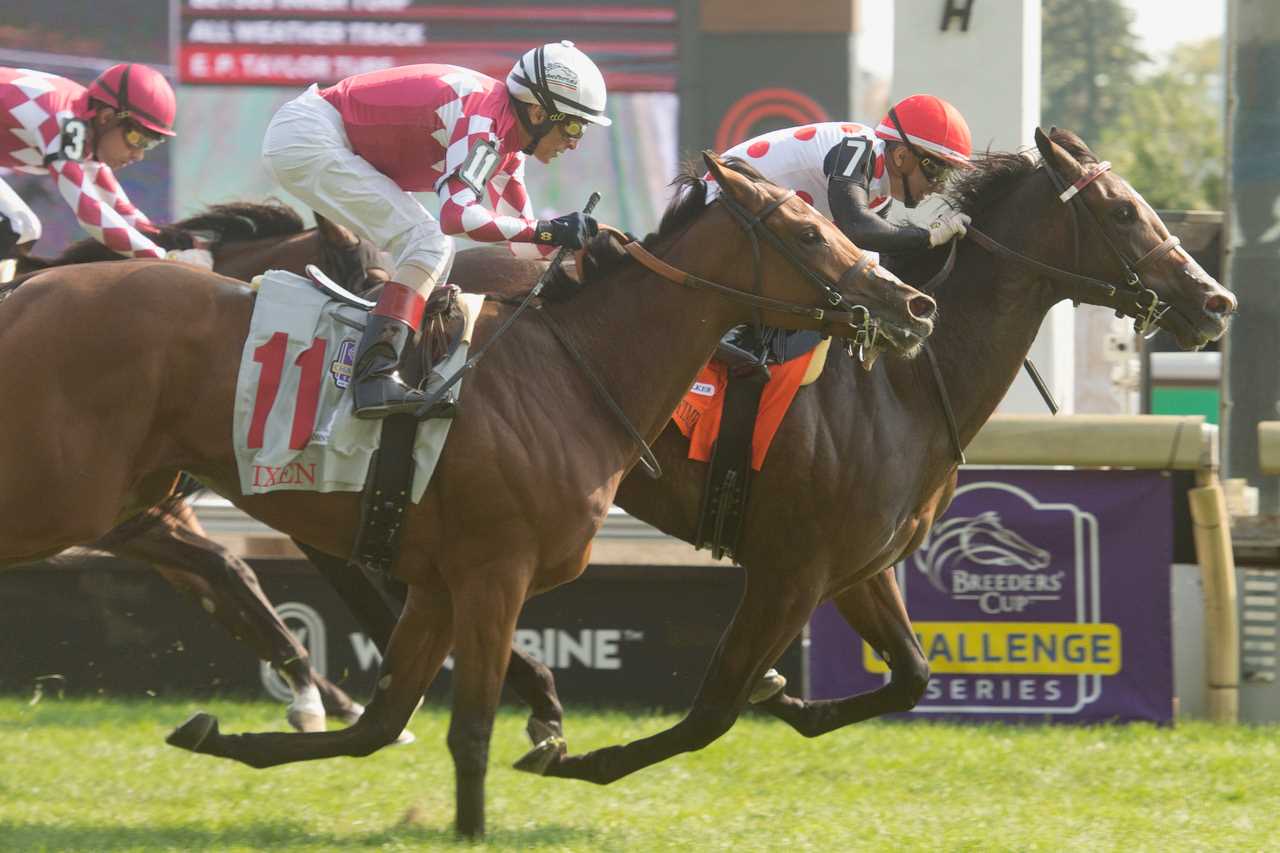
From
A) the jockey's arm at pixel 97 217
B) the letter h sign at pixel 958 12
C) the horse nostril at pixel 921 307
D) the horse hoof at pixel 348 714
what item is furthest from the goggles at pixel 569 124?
the letter h sign at pixel 958 12

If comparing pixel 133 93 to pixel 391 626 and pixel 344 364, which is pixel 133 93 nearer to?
pixel 344 364

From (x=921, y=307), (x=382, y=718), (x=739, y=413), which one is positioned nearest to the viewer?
(x=921, y=307)

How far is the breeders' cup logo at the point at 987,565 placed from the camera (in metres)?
7.59

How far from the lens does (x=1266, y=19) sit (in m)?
8.57

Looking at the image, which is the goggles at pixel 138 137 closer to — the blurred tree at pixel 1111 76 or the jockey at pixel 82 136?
the jockey at pixel 82 136

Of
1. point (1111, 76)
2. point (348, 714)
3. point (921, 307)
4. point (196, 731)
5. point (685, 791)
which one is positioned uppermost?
point (1111, 76)

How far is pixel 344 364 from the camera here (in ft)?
16.9

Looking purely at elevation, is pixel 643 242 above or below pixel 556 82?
below

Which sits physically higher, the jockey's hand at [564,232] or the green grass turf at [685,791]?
the jockey's hand at [564,232]

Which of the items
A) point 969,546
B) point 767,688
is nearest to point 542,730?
point 767,688

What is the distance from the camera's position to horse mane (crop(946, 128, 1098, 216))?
19.8 ft

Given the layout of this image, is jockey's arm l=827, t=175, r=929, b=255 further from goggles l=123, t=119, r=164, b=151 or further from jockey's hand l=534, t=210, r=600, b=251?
goggles l=123, t=119, r=164, b=151

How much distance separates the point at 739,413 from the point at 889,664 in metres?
1.05

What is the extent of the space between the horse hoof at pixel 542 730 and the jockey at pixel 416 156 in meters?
1.34
